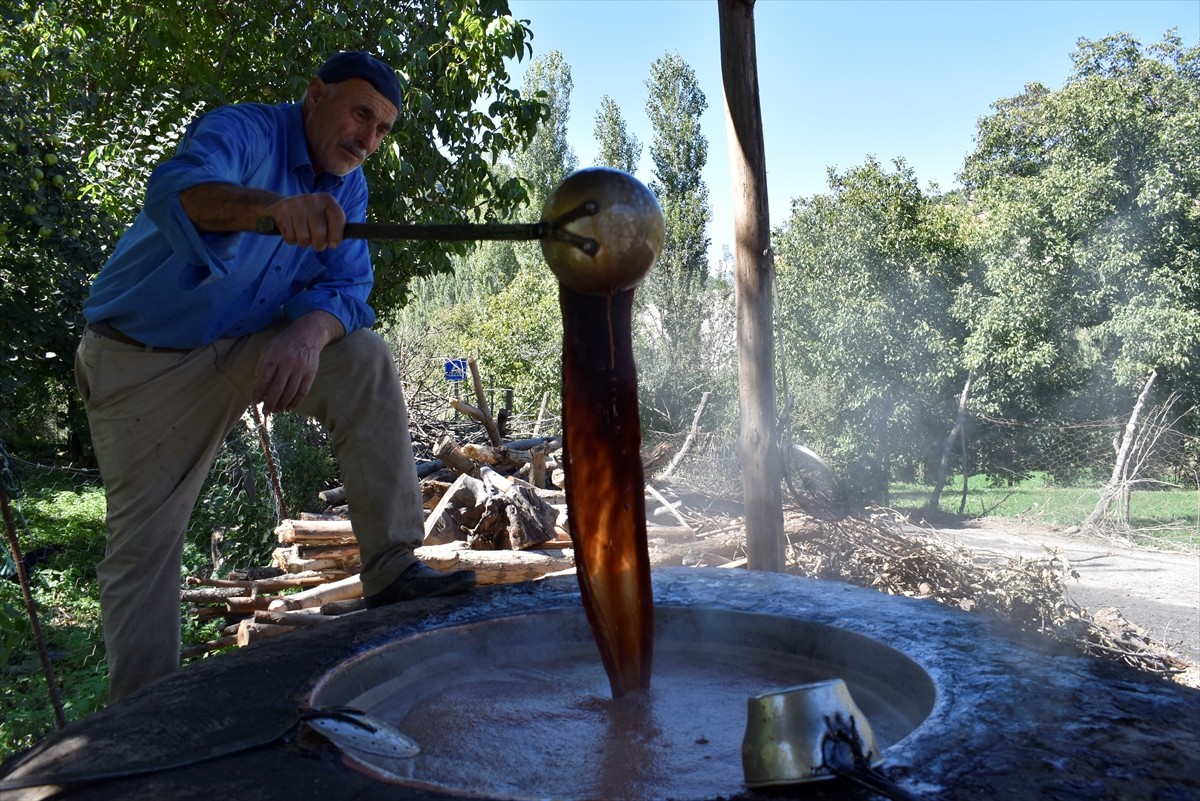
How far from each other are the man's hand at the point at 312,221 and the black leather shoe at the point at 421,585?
1.13 metres

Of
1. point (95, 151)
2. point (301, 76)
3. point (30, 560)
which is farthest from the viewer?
point (30, 560)

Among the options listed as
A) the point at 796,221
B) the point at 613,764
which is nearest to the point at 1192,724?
the point at 613,764

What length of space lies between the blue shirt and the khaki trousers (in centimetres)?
6

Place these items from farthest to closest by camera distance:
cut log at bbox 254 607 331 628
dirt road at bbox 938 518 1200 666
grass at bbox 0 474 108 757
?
dirt road at bbox 938 518 1200 666
grass at bbox 0 474 108 757
cut log at bbox 254 607 331 628

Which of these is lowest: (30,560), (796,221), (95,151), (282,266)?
(30,560)

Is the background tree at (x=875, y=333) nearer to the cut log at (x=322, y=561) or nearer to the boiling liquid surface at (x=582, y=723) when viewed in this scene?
the cut log at (x=322, y=561)

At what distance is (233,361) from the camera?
2148mm

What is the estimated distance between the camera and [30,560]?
6461mm

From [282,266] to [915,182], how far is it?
20.0 meters

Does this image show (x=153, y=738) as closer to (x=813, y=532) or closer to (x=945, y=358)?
(x=813, y=532)

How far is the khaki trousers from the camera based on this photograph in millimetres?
Result: 1998

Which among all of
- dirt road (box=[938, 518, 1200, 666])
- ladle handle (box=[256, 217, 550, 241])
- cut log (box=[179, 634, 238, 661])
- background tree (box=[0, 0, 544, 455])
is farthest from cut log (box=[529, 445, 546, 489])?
ladle handle (box=[256, 217, 550, 241])

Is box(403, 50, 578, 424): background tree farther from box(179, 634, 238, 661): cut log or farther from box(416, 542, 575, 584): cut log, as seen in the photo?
box(179, 634, 238, 661): cut log

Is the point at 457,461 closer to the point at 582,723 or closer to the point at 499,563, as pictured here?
the point at 499,563
